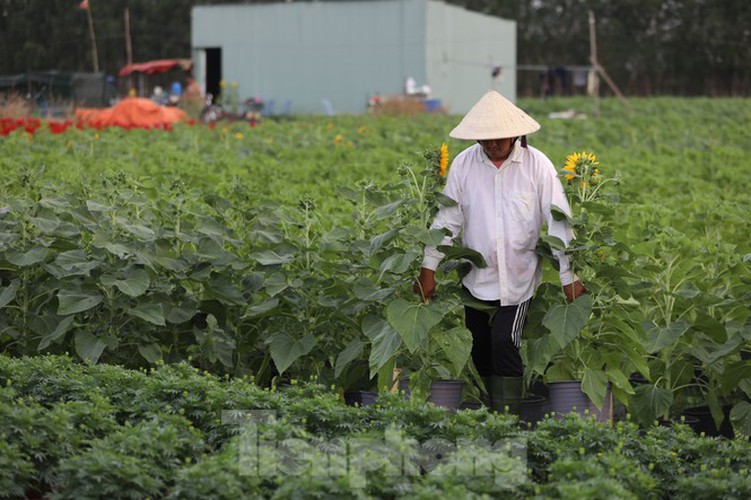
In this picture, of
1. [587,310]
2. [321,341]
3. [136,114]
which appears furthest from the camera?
[136,114]

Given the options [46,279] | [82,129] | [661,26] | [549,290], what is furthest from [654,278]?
[661,26]

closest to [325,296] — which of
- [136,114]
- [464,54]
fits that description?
[136,114]

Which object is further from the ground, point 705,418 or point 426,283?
point 426,283

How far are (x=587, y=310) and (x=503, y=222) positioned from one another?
0.56 metres

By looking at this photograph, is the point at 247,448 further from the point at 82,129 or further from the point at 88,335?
the point at 82,129

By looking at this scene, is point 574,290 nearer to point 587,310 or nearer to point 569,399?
point 587,310

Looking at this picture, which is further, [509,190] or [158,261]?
[158,261]

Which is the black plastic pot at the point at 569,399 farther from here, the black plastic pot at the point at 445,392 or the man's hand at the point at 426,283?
the man's hand at the point at 426,283

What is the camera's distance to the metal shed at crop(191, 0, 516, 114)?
34.6m

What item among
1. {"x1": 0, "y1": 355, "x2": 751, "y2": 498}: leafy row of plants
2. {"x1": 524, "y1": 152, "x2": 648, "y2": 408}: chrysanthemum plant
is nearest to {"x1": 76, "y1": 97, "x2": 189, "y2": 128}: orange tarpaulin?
{"x1": 524, "y1": 152, "x2": 648, "y2": 408}: chrysanthemum plant

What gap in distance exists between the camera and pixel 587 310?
5535 millimetres

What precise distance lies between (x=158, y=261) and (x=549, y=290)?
189cm

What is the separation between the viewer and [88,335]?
6.20 metres

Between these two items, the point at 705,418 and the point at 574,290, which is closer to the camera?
the point at 574,290
